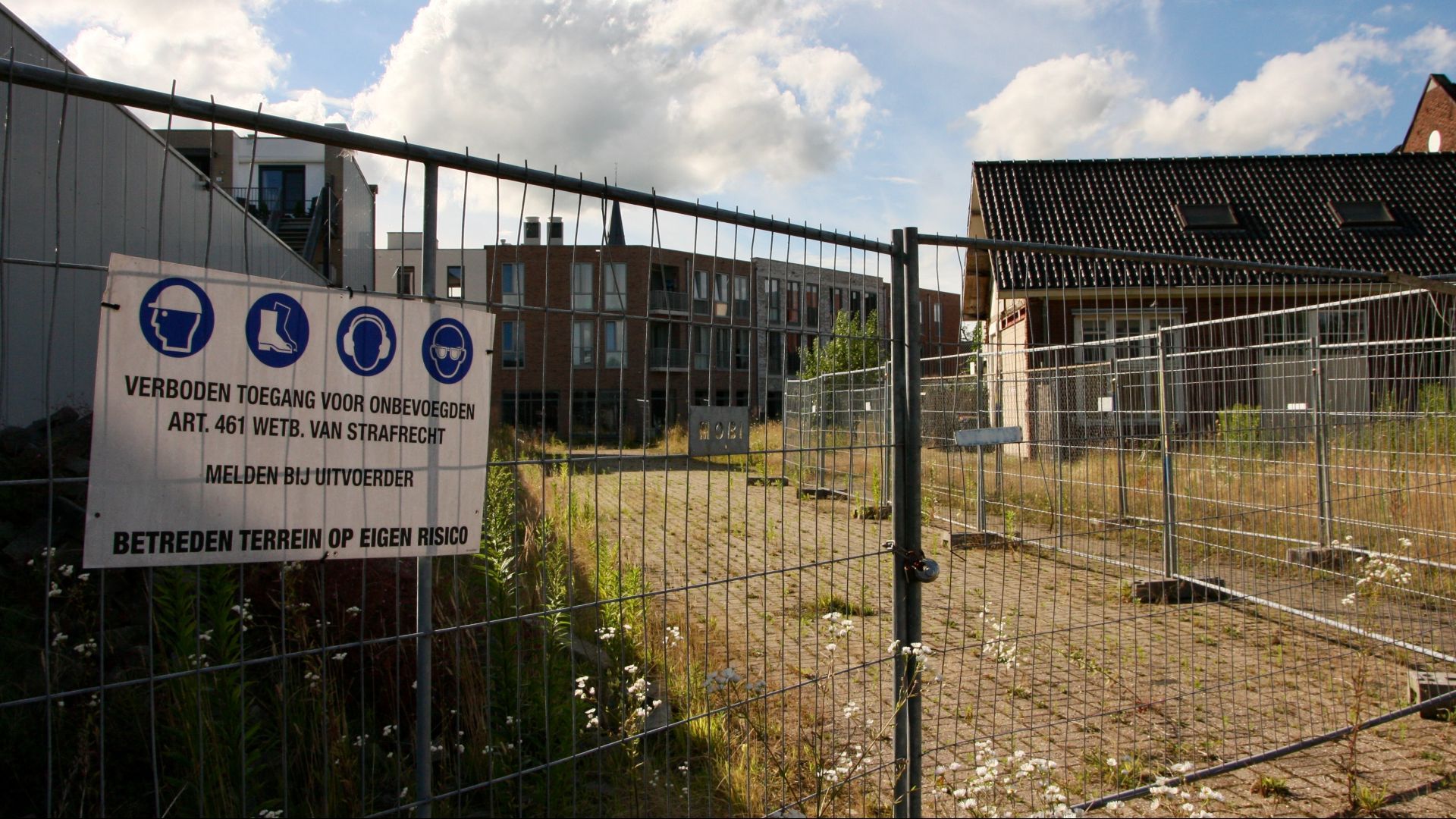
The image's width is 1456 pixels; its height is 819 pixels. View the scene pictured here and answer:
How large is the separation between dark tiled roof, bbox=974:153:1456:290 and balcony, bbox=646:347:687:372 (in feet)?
57.9

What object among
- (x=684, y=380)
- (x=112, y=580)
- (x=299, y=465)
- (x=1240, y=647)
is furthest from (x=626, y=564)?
(x=299, y=465)

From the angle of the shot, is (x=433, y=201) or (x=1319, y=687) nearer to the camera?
(x=433, y=201)

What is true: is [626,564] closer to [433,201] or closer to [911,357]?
[911,357]

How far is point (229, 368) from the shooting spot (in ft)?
6.11

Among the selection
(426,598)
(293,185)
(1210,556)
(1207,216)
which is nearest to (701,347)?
(426,598)

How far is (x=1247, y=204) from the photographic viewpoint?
69.4ft

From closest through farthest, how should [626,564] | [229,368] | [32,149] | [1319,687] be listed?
1. [229,368]
2. [1319,687]
3. [32,149]
4. [626,564]

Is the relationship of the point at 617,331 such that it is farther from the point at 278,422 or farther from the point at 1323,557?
the point at 1323,557

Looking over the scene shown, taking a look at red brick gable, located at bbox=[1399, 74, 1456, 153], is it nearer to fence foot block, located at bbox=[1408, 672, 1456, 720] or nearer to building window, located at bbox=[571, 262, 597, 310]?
fence foot block, located at bbox=[1408, 672, 1456, 720]

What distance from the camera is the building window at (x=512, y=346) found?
2.26 metres

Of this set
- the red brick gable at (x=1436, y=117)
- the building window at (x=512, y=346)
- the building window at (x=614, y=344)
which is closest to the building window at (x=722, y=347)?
the building window at (x=614, y=344)

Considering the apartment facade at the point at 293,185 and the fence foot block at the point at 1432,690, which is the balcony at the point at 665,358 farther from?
the apartment facade at the point at 293,185

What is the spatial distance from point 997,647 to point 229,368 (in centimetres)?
286

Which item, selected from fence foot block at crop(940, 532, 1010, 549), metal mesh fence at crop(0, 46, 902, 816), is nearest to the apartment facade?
metal mesh fence at crop(0, 46, 902, 816)
